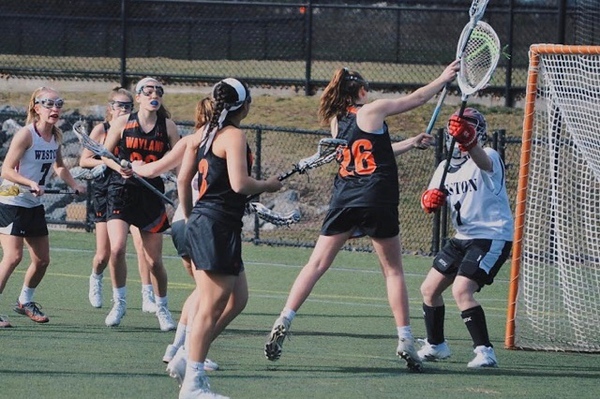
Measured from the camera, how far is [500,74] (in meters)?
20.8

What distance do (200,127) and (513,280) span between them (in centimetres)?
314

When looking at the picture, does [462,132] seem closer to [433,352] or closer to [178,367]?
[433,352]

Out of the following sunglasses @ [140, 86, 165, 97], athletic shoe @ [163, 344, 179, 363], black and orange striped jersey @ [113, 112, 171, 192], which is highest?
sunglasses @ [140, 86, 165, 97]

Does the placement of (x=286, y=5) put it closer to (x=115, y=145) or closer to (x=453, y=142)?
(x=115, y=145)

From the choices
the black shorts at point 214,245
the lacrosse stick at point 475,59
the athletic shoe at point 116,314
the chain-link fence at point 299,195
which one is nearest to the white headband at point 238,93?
the black shorts at point 214,245

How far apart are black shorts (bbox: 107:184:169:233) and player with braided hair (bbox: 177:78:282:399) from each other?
9.23 feet

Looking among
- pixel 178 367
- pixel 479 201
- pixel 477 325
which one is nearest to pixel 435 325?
pixel 477 325

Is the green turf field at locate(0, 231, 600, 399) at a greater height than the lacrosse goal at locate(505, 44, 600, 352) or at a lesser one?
lesser

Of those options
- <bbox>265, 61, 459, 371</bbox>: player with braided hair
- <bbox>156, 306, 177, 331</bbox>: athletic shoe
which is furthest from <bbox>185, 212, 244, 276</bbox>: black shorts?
<bbox>156, 306, 177, 331</bbox>: athletic shoe

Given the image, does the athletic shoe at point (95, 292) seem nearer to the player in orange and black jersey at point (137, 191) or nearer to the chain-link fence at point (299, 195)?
the player in orange and black jersey at point (137, 191)

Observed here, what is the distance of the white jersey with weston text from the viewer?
10.2 m

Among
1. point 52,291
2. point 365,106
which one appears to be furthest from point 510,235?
point 52,291

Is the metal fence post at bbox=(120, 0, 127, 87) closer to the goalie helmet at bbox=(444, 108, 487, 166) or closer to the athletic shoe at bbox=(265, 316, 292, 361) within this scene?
the goalie helmet at bbox=(444, 108, 487, 166)

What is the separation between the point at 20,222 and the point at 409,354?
3545mm
